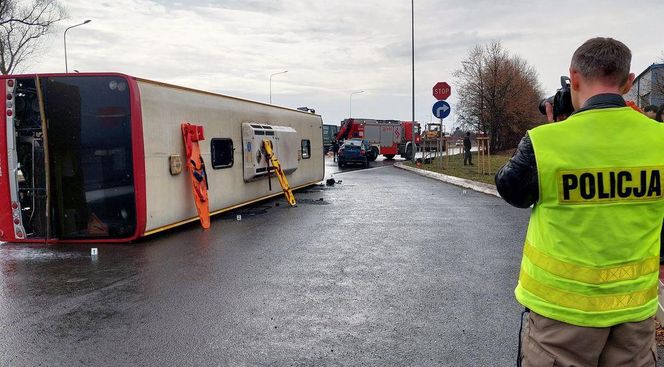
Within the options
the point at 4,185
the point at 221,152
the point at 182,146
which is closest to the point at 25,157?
the point at 4,185

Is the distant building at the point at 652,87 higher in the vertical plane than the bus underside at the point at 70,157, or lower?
higher

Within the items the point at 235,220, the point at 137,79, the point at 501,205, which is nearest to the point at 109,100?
the point at 137,79

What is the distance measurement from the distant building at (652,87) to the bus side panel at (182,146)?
22191 millimetres

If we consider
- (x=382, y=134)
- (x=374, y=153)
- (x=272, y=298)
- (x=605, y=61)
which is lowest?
(x=272, y=298)

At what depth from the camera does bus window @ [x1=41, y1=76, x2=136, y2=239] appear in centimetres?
812

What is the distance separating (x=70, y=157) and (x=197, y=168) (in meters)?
2.14

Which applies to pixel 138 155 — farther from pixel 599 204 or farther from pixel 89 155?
pixel 599 204

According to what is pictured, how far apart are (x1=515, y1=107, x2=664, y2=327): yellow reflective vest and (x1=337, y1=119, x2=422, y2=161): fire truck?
125 ft

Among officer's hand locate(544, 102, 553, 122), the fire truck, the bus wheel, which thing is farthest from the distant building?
officer's hand locate(544, 102, 553, 122)

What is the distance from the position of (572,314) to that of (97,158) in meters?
7.73

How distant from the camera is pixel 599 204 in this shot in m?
1.98

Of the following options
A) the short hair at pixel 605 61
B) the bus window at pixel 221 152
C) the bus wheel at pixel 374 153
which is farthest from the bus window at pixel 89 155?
the bus wheel at pixel 374 153

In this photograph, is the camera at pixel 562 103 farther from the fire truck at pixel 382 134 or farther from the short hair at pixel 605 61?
the fire truck at pixel 382 134

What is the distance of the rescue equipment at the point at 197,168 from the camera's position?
375 inches
